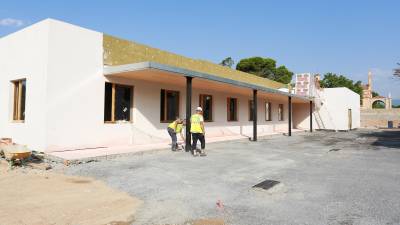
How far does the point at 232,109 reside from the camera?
1873 centimetres

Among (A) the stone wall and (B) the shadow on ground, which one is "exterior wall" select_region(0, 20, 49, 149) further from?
(A) the stone wall

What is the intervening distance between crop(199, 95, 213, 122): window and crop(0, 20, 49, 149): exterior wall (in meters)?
8.14

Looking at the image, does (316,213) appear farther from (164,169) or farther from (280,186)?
(164,169)

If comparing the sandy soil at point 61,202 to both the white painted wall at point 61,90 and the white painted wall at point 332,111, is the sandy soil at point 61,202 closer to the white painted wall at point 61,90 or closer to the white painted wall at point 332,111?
the white painted wall at point 61,90

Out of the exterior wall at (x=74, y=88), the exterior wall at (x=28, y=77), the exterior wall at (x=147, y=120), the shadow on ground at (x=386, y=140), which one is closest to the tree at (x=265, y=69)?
the shadow on ground at (x=386, y=140)

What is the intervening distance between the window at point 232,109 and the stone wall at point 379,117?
25871 millimetres

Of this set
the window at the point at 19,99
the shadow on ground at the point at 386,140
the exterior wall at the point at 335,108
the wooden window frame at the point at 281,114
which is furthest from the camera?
the exterior wall at the point at 335,108

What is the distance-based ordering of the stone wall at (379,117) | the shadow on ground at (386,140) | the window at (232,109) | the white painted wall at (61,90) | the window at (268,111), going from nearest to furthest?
the white painted wall at (61,90)
the shadow on ground at (386,140)
the window at (232,109)
the window at (268,111)
the stone wall at (379,117)

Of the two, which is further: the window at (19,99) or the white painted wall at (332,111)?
the white painted wall at (332,111)

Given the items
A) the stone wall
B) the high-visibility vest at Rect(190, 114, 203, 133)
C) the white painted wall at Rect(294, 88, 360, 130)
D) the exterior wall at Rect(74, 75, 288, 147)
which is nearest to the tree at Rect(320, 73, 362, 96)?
the stone wall

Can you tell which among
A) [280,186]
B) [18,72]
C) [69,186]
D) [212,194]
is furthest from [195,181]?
[18,72]

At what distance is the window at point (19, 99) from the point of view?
10.5m

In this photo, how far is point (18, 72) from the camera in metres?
10.5

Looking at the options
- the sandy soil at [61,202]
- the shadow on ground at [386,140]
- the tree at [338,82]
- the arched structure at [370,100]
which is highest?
the tree at [338,82]
